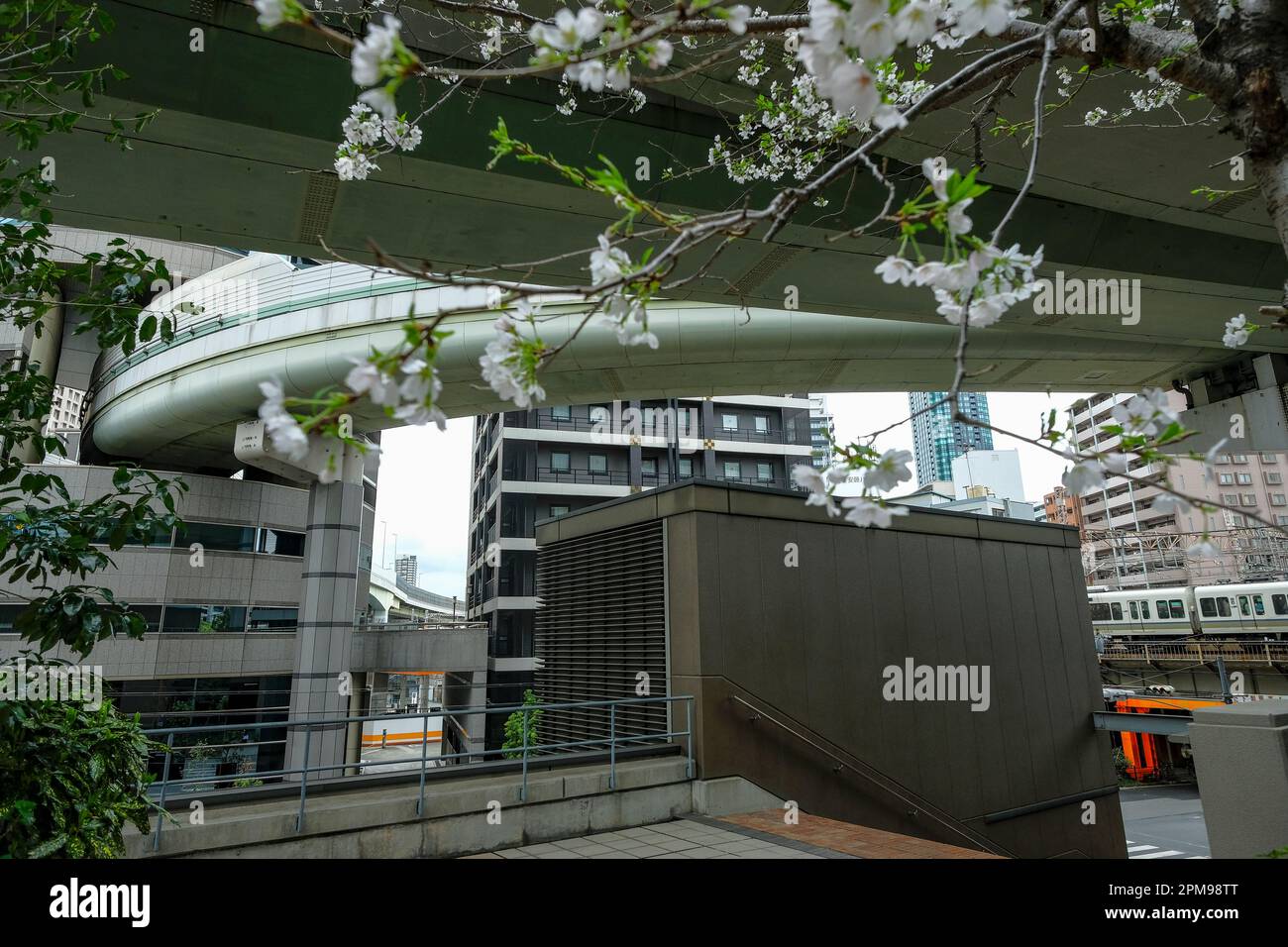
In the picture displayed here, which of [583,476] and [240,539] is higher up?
[583,476]

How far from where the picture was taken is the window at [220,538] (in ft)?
54.1

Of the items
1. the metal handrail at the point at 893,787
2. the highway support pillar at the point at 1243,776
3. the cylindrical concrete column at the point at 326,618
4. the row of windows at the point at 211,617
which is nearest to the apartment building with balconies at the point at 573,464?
the row of windows at the point at 211,617

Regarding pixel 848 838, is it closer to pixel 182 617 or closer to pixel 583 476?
pixel 182 617

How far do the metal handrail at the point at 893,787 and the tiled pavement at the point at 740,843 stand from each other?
1118 mm

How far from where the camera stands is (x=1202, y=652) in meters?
26.9

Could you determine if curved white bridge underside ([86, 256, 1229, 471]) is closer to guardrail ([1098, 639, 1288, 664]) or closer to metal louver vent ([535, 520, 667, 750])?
metal louver vent ([535, 520, 667, 750])

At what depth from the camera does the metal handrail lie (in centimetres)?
739

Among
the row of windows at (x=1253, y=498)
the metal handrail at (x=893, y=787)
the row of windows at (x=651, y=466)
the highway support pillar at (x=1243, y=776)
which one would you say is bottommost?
the metal handrail at (x=893, y=787)

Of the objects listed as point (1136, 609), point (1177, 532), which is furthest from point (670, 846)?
point (1136, 609)

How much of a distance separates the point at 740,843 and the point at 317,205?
5.90m

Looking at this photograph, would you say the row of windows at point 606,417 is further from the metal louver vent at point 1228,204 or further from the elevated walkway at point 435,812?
the metal louver vent at point 1228,204

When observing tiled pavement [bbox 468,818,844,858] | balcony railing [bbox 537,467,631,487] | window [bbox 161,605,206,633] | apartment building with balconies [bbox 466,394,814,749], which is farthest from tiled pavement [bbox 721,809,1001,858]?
balcony railing [bbox 537,467,631,487]
